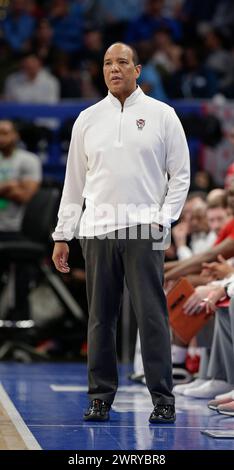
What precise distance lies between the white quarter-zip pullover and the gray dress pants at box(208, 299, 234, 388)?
1.29 metres

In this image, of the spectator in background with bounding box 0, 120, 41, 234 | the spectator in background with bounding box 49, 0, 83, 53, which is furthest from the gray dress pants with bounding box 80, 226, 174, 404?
the spectator in background with bounding box 49, 0, 83, 53

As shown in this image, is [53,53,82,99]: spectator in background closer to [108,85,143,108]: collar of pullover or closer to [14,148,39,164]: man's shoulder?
[14,148,39,164]: man's shoulder

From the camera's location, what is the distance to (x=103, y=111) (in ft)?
22.4

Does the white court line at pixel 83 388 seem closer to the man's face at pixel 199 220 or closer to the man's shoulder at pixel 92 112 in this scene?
the man's face at pixel 199 220

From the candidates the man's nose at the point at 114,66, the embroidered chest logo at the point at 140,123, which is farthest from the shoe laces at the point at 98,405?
the man's nose at the point at 114,66

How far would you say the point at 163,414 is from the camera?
665 centimetres

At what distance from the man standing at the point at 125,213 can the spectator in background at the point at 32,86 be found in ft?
26.0

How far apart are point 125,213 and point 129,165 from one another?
0.29 m

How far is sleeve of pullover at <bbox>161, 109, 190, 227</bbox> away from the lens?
6633 millimetres

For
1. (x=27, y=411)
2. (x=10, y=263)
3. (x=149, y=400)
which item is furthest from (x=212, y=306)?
(x=10, y=263)

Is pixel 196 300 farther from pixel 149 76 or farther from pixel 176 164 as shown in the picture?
pixel 149 76

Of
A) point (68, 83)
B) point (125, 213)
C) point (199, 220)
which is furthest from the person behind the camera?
Answer: point (68, 83)

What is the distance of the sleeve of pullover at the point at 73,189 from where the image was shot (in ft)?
22.5

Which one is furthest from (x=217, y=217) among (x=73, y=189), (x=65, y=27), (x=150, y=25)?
(x=65, y=27)
